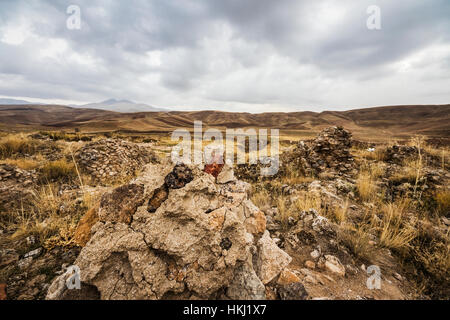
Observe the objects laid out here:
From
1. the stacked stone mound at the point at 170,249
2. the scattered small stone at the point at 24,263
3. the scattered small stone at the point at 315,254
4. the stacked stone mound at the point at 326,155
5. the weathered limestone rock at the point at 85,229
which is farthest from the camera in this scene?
the stacked stone mound at the point at 326,155

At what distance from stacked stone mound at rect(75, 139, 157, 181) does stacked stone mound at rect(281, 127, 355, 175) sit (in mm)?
6374

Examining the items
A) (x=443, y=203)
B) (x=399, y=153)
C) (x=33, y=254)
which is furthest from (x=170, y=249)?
(x=399, y=153)

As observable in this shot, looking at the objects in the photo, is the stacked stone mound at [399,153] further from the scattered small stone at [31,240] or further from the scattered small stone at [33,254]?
the scattered small stone at [31,240]

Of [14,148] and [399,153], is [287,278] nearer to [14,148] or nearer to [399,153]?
[399,153]

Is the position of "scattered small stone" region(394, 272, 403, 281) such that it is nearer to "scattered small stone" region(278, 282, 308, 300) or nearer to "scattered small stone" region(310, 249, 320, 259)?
"scattered small stone" region(310, 249, 320, 259)

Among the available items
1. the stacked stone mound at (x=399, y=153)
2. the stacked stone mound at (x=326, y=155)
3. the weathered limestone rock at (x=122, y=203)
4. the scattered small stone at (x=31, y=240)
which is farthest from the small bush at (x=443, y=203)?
the scattered small stone at (x=31, y=240)

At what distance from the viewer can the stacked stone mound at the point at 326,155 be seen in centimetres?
683

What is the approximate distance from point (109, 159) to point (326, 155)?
8631 mm

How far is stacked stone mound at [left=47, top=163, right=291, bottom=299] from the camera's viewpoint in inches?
66.0

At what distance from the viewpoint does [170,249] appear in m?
1.77

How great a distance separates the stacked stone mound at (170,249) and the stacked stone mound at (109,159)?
200 inches
